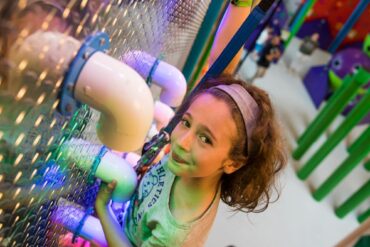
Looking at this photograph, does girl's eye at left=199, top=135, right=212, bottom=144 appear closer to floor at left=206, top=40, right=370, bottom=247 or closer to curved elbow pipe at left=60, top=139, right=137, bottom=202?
curved elbow pipe at left=60, top=139, right=137, bottom=202

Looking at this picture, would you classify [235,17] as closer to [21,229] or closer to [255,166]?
[255,166]

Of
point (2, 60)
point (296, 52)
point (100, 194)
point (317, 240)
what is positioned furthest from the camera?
point (296, 52)

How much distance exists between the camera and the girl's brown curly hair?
61 centimetres

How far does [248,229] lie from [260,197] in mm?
657

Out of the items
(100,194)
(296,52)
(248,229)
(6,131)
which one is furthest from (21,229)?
(296,52)

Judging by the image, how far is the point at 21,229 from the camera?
30 cm

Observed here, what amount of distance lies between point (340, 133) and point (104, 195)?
1.40 m

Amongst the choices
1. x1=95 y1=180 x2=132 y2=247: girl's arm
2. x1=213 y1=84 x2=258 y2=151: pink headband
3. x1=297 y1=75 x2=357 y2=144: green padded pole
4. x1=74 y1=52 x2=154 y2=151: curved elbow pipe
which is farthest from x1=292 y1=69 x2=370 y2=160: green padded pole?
x1=74 y1=52 x2=154 y2=151: curved elbow pipe

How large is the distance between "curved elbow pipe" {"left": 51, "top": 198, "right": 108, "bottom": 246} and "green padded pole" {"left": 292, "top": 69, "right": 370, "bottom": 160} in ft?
4.64

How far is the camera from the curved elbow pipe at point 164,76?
55 cm

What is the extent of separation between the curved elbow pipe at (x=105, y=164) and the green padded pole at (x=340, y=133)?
4.35 ft

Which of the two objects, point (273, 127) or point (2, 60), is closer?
point (2, 60)

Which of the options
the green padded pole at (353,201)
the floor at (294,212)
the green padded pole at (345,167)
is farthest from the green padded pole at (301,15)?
the green padded pole at (353,201)

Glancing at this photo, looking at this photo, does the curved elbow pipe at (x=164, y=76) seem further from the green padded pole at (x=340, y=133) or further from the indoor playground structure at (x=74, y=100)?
the green padded pole at (x=340, y=133)
